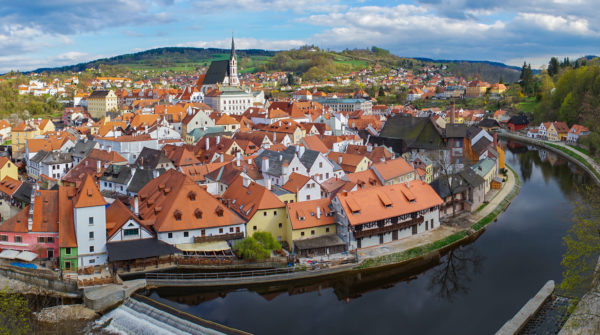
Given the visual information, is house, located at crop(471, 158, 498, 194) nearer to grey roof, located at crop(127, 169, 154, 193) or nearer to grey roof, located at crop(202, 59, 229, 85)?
grey roof, located at crop(127, 169, 154, 193)

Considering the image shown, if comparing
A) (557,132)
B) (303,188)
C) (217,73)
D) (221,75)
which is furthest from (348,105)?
(303,188)

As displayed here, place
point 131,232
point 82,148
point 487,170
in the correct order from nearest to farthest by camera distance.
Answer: point 131,232, point 487,170, point 82,148

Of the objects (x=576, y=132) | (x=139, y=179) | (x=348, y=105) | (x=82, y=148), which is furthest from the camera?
(x=348, y=105)

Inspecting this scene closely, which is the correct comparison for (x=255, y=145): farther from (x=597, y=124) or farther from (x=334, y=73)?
(x=334, y=73)

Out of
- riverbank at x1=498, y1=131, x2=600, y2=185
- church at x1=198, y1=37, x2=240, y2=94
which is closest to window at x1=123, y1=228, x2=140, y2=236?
riverbank at x1=498, y1=131, x2=600, y2=185

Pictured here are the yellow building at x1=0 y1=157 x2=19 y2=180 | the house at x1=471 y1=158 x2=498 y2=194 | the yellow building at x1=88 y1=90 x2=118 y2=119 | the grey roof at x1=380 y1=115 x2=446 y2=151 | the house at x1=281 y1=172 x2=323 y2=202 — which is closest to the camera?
the house at x1=281 y1=172 x2=323 y2=202

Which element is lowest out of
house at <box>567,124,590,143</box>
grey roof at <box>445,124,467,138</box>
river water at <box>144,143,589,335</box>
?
river water at <box>144,143,589,335</box>

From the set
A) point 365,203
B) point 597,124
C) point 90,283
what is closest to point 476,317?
point 365,203

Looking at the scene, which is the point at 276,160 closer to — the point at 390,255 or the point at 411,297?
the point at 390,255
